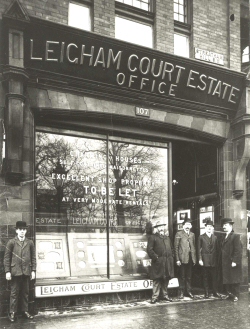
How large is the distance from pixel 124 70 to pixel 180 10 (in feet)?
9.05

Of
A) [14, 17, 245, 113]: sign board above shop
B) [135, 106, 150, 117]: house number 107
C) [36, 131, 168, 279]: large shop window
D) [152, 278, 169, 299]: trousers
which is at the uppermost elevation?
[14, 17, 245, 113]: sign board above shop

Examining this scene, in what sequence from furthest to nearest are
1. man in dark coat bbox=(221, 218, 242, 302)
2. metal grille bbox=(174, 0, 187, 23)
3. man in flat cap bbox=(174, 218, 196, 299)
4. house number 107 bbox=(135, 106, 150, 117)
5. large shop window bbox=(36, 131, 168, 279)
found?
metal grille bbox=(174, 0, 187, 23) → man in flat cap bbox=(174, 218, 196, 299) → man in dark coat bbox=(221, 218, 242, 302) → house number 107 bbox=(135, 106, 150, 117) → large shop window bbox=(36, 131, 168, 279)

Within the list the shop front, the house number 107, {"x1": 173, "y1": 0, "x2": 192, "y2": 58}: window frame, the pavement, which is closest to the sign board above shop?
the shop front

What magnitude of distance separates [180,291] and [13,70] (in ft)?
19.5

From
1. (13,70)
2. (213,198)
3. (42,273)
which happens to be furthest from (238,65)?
(42,273)

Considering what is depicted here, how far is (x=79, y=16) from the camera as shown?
970cm

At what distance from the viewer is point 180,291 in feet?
33.8

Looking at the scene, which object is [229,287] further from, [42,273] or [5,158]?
[5,158]

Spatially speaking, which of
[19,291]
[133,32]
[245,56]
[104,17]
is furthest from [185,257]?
[245,56]

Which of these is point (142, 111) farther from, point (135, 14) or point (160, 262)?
point (160, 262)

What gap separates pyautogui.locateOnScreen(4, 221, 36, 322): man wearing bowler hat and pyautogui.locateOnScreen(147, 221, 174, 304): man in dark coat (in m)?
2.75

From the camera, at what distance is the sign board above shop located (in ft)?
28.9

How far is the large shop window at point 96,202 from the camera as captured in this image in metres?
9.30

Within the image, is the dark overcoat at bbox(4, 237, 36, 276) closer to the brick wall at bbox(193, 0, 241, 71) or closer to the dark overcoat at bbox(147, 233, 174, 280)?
the dark overcoat at bbox(147, 233, 174, 280)
